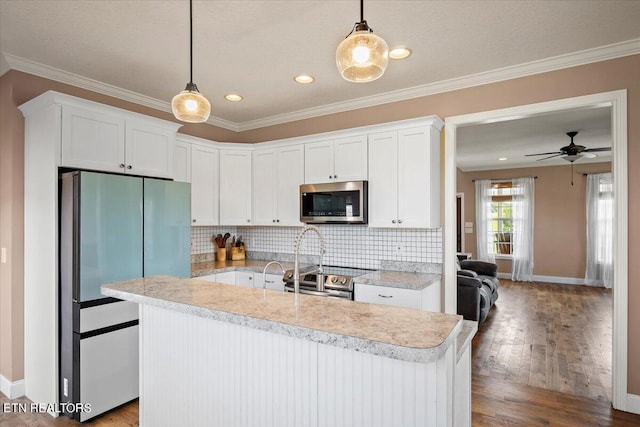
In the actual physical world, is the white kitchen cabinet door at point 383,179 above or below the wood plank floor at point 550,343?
above

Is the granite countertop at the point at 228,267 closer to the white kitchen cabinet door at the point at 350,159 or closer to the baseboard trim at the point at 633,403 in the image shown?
the white kitchen cabinet door at the point at 350,159

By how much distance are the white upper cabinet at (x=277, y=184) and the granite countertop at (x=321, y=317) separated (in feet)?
7.09

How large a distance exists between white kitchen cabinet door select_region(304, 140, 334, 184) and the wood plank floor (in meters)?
2.39

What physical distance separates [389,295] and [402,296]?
0.11 meters

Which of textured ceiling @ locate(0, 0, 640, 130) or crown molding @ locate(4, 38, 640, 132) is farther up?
textured ceiling @ locate(0, 0, 640, 130)

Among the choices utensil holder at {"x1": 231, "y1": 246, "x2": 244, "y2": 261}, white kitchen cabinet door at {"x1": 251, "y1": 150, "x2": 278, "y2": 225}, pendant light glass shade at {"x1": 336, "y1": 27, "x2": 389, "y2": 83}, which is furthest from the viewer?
utensil holder at {"x1": 231, "y1": 246, "x2": 244, "y2": 261}

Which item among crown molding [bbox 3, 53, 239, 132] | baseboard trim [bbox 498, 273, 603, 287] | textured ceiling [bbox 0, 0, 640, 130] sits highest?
textured ceiling [bbox 0, 0, 640, 130]

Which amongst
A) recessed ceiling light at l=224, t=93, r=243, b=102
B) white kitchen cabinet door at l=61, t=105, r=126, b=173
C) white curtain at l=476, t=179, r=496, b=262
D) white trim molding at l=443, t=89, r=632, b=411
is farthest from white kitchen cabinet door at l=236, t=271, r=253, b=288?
white curtain at l=476, t=179, r=496, b=262

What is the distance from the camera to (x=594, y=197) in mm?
7590

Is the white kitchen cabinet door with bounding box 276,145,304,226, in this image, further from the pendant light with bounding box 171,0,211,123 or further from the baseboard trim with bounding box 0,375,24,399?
the baseboard trim with bounding box 0,375,24,399

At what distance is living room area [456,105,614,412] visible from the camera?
12.0ft

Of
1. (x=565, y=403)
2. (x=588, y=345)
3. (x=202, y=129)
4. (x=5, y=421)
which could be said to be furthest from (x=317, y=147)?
(x=588, y=345)

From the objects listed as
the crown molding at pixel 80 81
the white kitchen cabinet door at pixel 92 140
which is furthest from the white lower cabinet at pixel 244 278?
the crown molding at pixel 80 81

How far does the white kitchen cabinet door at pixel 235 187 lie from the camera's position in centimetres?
412
